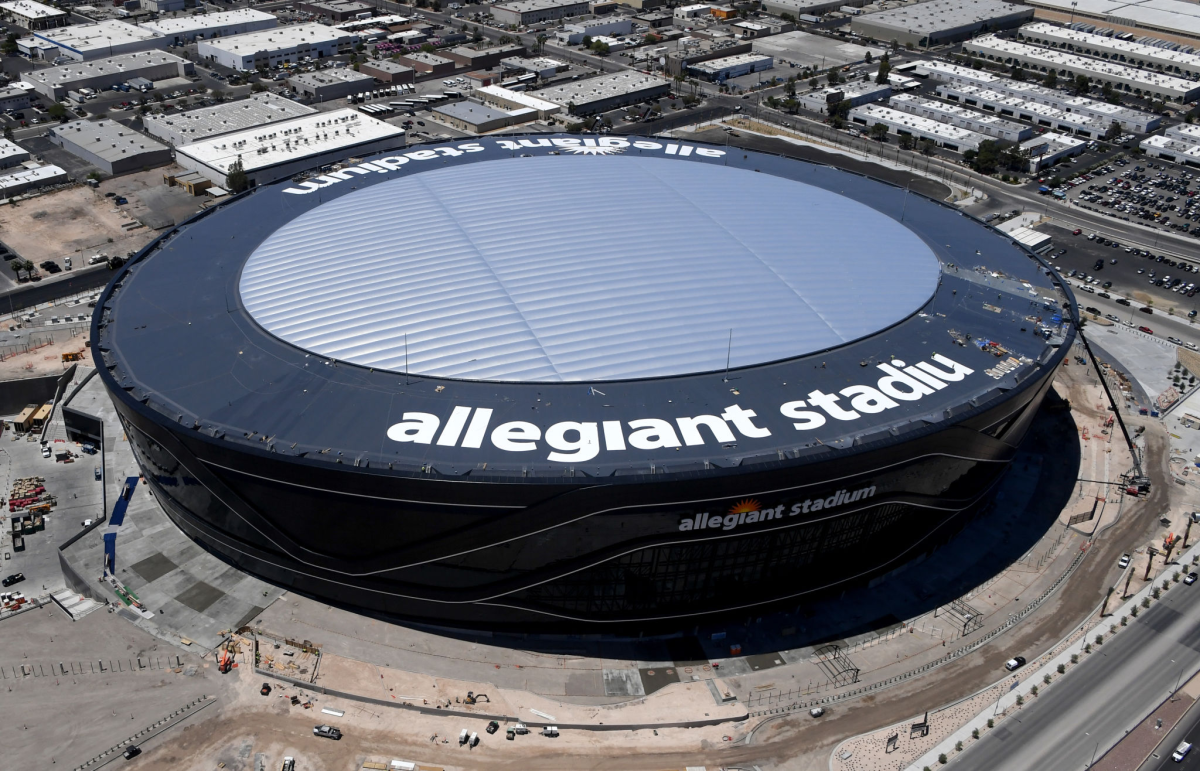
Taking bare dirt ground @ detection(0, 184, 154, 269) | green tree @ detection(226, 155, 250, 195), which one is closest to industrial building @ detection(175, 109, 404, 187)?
green tree @ detection(226, 155, 250, 195)

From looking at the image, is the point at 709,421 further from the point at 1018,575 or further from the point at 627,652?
the point at 1018,575

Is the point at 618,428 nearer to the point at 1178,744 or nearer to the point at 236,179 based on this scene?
the point at 1178,744

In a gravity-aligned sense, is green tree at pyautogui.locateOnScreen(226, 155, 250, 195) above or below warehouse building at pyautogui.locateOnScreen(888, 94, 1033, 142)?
below

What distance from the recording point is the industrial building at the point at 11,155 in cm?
16375

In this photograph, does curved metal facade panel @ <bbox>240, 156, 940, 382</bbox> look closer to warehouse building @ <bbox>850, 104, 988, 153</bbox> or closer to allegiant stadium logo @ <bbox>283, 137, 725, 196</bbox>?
allegiant stadium logo @ <bbox>283, 137, 725, 196</bbox>

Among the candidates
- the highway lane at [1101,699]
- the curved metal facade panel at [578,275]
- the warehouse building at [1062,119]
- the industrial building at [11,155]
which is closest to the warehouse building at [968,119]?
the warehouse building at [1062,119]

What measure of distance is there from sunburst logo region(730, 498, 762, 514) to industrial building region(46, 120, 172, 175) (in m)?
136

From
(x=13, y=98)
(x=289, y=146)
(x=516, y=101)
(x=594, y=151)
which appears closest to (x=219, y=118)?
(x=289, y=146)

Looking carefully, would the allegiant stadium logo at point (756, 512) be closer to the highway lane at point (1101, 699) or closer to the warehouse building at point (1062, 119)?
the highway lane at point (1101, 699)

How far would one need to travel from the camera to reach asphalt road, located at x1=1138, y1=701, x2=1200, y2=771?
6806 cm

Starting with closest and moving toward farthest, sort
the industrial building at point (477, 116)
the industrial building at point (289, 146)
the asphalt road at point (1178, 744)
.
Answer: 1. the asphalt road at point (1178, 744)
2. the industrial building at point (289, 146)
3. the industrial building at point (477, 116)

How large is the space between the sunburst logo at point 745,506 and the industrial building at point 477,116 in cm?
12735

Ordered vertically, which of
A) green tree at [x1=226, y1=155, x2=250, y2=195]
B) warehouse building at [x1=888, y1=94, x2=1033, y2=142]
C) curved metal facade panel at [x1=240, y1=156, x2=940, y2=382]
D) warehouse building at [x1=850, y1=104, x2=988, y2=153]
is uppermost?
curved metal facade panel at [x1=240, y1=156, x2=940, y2=382]

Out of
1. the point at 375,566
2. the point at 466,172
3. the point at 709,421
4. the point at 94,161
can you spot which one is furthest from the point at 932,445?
the point at 94,161
